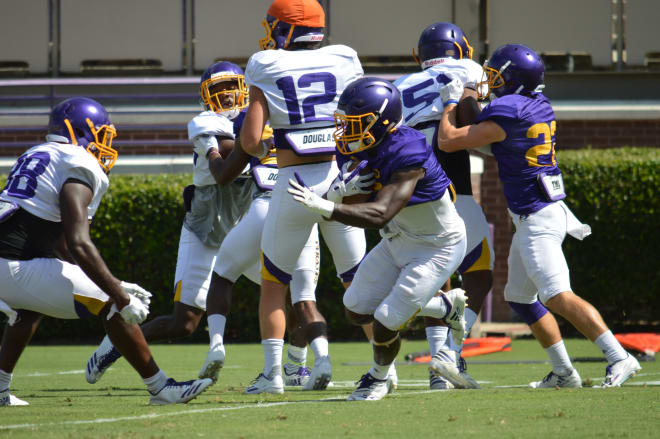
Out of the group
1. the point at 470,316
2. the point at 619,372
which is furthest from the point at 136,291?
the point at 619,372

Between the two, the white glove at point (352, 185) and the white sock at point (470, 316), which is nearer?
the white glove at point (352, 185)

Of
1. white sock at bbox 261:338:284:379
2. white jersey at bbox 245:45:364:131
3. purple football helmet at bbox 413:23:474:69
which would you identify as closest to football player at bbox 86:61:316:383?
white sock at bbox 261:338:284:379

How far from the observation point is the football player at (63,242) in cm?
491

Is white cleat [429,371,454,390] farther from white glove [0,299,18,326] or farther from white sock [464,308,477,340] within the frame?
white glove [0,299,18,326]

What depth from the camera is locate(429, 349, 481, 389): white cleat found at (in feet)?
18.3

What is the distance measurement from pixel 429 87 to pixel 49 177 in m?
2.39

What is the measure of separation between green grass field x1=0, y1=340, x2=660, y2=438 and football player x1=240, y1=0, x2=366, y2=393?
1.78ft

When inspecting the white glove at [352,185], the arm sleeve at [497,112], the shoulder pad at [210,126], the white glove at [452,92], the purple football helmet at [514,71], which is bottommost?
the white glove at [352,185]

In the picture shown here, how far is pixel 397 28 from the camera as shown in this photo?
14.4m

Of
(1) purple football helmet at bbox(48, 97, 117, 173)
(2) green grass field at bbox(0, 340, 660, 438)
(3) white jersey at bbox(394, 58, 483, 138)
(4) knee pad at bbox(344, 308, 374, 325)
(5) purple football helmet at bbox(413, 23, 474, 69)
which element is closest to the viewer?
(2) green grass field at bbox(0, 340, 660, 438)

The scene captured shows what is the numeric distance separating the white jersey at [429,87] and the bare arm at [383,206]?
47.3 inches

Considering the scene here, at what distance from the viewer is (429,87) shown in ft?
20.3

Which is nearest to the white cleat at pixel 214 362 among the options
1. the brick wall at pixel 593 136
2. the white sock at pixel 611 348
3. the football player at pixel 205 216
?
the football player at pixel 205 216

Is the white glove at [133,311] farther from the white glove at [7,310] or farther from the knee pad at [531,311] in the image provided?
the knee pad at [531,311]
